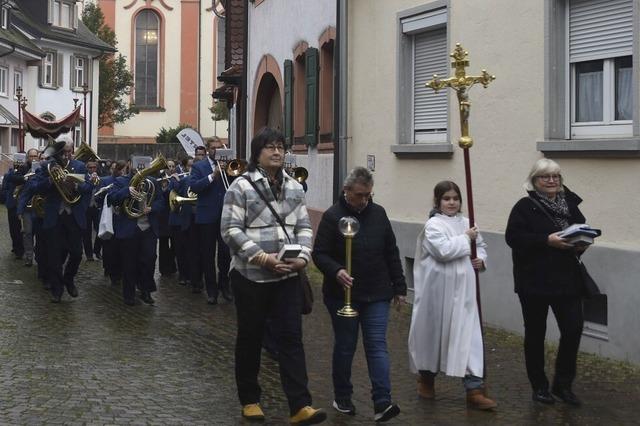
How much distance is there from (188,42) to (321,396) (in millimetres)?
70199

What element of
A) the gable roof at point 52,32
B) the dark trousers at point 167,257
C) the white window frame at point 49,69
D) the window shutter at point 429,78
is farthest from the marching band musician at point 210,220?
the white window frame at point 49,69

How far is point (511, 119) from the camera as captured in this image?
39.5 ft

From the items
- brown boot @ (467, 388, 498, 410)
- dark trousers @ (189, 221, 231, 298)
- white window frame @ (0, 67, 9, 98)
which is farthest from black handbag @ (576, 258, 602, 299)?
white window frame @ (0, 67, 9, 98)

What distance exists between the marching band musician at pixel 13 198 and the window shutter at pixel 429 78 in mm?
7497

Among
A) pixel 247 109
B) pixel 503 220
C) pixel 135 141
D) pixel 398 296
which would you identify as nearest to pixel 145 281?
pixel 503 220

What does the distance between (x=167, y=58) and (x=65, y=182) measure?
63944 mm

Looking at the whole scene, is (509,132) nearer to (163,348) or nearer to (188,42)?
(163,348)

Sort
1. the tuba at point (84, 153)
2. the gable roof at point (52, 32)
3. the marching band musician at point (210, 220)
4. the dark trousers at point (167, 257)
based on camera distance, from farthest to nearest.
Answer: the gable roof at point (52, 32) → the dark trousers at point (167, 257) → the tuba at point (84, 153) → the marching band musician at point (210, 220)

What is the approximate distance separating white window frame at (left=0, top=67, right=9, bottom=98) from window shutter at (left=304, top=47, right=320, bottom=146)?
35.6m

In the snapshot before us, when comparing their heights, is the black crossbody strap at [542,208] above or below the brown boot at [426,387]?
above

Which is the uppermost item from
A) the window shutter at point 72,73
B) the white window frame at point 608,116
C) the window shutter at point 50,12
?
the window shutter at point 50,12

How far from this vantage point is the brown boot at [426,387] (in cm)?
862

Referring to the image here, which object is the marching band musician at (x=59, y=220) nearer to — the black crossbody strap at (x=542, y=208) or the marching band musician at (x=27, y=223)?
the marching band musician at (x=27, y=223)

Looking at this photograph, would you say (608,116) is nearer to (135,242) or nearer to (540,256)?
(540,256)
